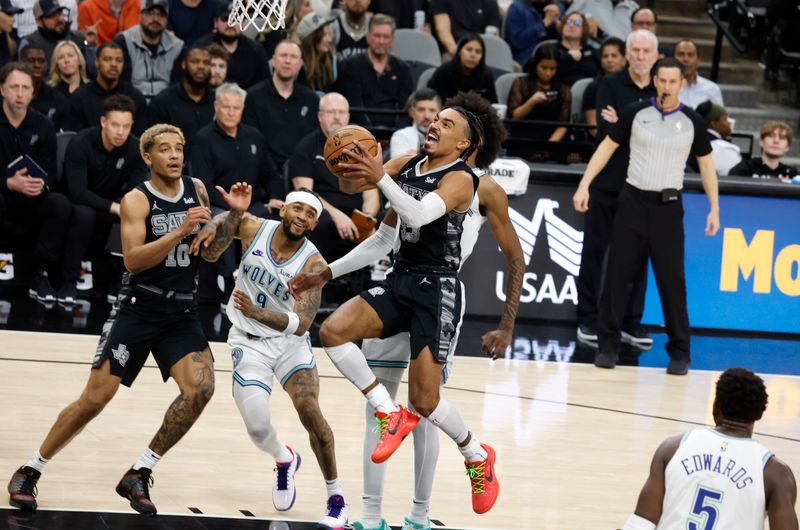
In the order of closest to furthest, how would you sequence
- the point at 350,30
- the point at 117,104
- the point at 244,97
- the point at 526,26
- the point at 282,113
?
the point at 117,104 → the point at 244,97 → the point at 282,113 → the point at 350,30 → the point at 526,26

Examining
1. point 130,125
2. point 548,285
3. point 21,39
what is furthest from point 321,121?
point 21,39

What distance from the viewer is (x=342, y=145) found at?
547 cm

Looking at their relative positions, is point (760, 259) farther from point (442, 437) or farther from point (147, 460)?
point (147, 460)

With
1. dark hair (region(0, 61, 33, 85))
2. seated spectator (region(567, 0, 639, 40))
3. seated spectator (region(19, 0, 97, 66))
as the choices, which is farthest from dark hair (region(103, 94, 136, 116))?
seated spectator (region(567, 0, 639, 40))

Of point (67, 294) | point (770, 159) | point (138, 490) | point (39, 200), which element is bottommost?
point (67, 294)

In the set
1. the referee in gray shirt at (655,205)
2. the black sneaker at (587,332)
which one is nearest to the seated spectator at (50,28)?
the referee in gray shirt at (655,205)

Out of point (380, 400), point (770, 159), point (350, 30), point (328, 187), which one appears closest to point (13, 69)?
point (328, 187)

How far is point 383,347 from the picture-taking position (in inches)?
236

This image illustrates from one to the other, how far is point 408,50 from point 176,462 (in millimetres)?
7263

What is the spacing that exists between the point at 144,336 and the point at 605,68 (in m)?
7.59

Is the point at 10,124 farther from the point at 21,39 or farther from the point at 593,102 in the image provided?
the point at 593,102

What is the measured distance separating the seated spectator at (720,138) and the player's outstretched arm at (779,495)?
803 centimetres

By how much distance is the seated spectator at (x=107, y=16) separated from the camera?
42.5ft

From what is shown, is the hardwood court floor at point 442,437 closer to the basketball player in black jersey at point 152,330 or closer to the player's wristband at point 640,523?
the basketball player in black jersey at point 152,330
